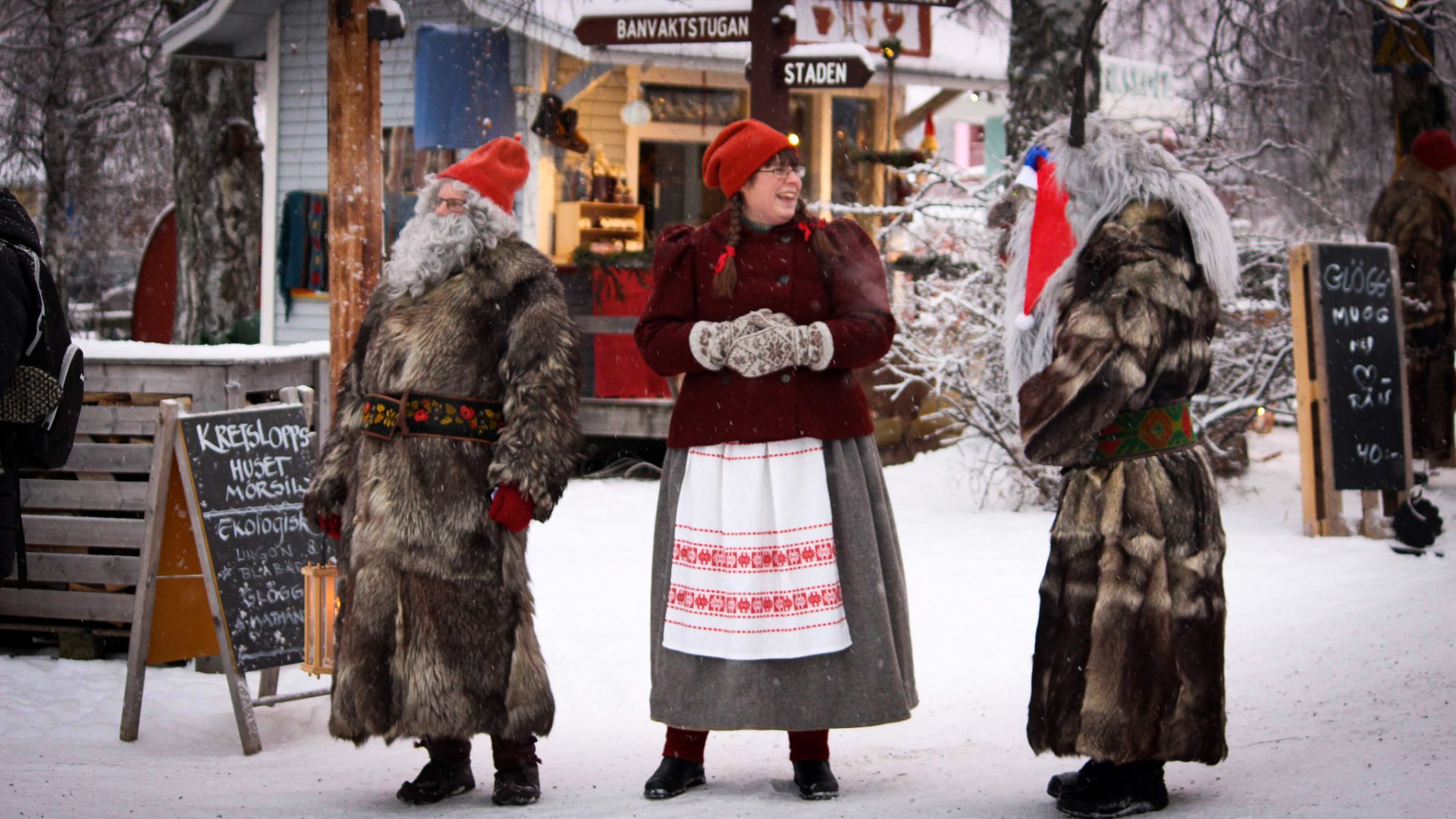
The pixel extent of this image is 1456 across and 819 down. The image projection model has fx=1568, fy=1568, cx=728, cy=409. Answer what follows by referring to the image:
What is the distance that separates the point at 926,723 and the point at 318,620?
7.16 ft

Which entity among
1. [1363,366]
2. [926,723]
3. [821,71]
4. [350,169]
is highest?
[821,71]

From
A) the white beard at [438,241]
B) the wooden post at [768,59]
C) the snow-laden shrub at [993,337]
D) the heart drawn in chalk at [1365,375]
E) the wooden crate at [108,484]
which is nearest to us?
the white beard at [438,241]

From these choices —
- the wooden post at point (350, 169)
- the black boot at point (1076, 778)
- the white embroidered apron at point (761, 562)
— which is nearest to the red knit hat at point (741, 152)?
the white embroidered apron at point (761, 562)

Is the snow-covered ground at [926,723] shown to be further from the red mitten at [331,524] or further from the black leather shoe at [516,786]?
the red mitten at [331,524]

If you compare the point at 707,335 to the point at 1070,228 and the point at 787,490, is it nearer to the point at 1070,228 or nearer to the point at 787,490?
the point at 787,490

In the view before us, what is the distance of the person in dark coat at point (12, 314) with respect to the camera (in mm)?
4766

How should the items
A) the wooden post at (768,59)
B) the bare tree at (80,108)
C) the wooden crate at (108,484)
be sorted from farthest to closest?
1. the bare tree at (80,108)
2. the wooden post at (768,59)
3. the wooden crate at (108,484)

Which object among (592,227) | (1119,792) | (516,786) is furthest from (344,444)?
(592,227)

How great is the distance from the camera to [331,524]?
15.9 feet

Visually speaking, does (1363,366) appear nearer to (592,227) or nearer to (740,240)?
(740,240)

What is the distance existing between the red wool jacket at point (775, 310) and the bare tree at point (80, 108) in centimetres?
1062

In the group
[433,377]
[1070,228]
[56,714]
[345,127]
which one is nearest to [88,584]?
[56,714]

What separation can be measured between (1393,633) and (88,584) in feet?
17.6

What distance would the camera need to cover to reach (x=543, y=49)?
542 inches
